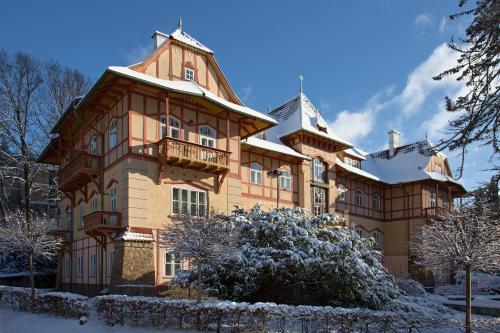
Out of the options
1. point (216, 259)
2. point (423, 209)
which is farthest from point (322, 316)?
point (423, 209)

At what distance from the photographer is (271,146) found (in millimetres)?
29734

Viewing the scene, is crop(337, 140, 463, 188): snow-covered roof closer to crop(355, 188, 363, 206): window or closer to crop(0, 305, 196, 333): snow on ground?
crop(355, 188, 363, 206): window

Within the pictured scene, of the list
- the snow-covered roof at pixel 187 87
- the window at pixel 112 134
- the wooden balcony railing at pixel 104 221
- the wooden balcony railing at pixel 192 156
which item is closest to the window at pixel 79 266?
the wooden balcony railing at pixel 104 221

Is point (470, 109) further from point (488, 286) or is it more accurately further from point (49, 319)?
point (488, 286)

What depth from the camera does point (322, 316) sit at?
13977 millimetres

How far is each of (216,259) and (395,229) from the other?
28.5 metres

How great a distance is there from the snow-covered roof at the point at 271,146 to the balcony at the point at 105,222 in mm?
8919

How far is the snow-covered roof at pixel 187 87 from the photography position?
68.8ft

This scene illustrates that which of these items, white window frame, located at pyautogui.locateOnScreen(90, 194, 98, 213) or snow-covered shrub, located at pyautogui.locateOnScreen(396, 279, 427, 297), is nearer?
white window frame, located at pyautogui.locateOnScreen(90, 194, 98, 213)

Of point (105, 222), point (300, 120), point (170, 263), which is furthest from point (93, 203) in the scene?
point (300, 120)

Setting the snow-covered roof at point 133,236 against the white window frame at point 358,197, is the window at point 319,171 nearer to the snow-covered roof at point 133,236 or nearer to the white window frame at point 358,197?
the white window frame at point 358,197

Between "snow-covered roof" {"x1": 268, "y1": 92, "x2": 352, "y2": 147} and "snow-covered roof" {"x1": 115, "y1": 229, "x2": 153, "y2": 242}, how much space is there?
1375cm

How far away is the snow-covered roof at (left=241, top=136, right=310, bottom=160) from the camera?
28.5 metres

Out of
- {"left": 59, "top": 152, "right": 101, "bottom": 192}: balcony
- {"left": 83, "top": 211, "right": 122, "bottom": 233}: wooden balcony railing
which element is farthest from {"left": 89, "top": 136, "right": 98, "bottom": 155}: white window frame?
{"left": 83, "top": 211, "right": 122, "bottom": 233}: wooden balcony railing
